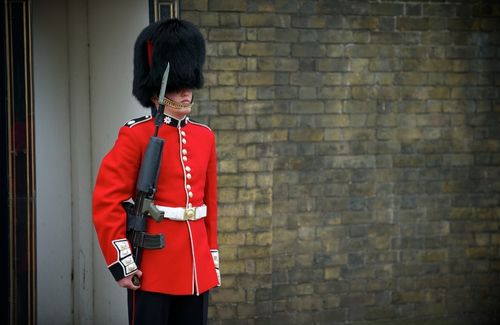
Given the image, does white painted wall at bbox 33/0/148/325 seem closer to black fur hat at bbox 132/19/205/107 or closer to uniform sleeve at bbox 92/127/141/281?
black fur hat at bbox 132/19/205/107

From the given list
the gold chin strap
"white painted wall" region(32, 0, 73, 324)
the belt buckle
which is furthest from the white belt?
"white painted wall" region(32, 0, 73, 324)

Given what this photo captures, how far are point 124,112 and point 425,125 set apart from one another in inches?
83.1

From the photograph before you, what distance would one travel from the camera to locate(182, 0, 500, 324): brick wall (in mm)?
5254

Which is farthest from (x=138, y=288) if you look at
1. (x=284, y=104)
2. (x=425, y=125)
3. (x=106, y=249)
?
(x=425, y=125)

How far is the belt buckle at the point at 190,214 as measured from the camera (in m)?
3.67

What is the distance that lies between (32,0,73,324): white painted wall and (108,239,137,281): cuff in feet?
5.37

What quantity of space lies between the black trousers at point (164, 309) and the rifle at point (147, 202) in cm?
10

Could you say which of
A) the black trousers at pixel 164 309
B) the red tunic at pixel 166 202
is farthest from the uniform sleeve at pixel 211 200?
the black trousers at pixel 164 309

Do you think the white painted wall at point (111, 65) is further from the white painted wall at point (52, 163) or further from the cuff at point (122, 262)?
the cuff at point (122, 262)

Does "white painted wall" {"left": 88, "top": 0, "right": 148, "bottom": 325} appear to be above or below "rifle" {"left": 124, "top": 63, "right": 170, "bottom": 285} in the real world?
above

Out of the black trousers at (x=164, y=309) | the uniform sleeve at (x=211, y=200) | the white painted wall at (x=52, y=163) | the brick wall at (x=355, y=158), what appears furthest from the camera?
the brick wall at (x=355, y=158)

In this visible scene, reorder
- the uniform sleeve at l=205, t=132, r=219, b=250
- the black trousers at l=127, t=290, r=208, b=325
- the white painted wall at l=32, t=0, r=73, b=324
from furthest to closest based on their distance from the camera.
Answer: the white painted wall at l=32, t=0, r=73, b=324 → the uniform sleeve at l=205, t=132, r=219, b=250 → the black trousers at l=127, t=290, r=208, b=325

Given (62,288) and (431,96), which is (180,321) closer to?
(62,288)

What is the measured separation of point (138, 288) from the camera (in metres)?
3.60
